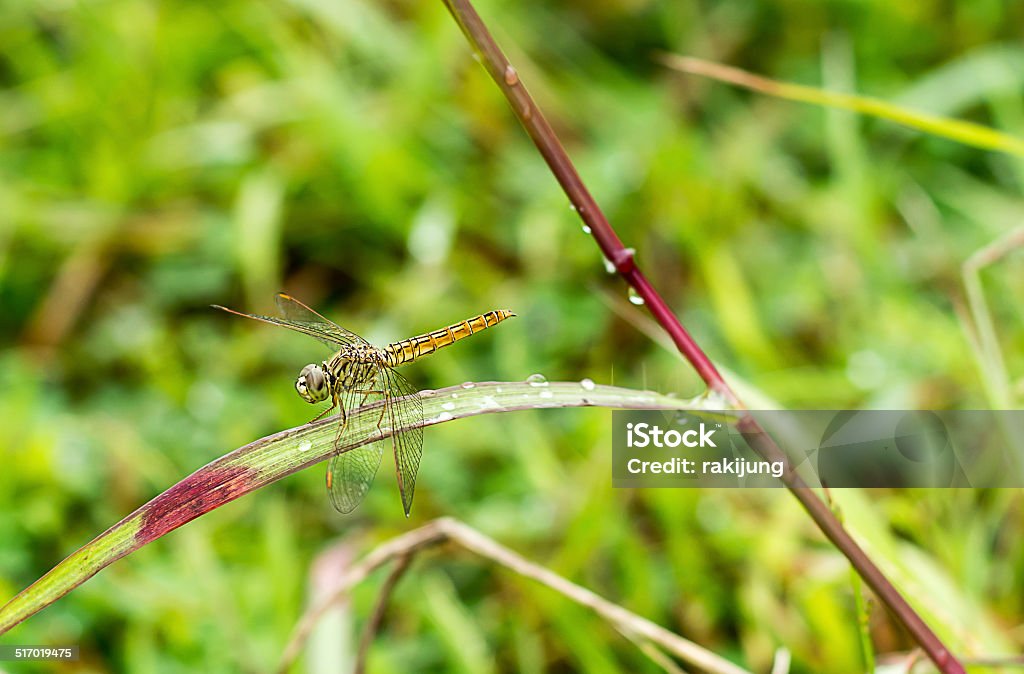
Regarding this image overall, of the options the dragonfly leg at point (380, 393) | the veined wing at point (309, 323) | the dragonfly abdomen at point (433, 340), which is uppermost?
the veined wing at point (309, 323)

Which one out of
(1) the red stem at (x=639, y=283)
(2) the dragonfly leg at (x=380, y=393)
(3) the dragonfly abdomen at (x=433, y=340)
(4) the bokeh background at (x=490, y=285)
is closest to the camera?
(1) the red stem at (x=639, y=283)

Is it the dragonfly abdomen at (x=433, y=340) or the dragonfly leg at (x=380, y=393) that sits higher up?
the dragonfly abdomen at (x=433, y=340)

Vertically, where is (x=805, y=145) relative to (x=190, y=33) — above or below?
below

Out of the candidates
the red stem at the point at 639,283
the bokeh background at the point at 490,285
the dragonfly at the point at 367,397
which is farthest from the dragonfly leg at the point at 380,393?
the bokeh background at the point at 490,285

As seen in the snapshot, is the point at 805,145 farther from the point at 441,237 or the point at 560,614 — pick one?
the point at 560,614

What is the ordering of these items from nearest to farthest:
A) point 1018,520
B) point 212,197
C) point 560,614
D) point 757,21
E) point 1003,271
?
point 560,614 < point 1018,520 < point 1003,271 < point 212,197 < point 757,21

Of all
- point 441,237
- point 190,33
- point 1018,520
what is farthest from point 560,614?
point 190,33

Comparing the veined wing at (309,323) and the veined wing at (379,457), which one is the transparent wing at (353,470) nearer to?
the veined wing at (379,457)

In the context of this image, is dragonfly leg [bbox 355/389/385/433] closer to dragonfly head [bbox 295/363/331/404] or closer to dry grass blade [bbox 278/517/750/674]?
dragonfly head [bbox 295/363/331/404]
